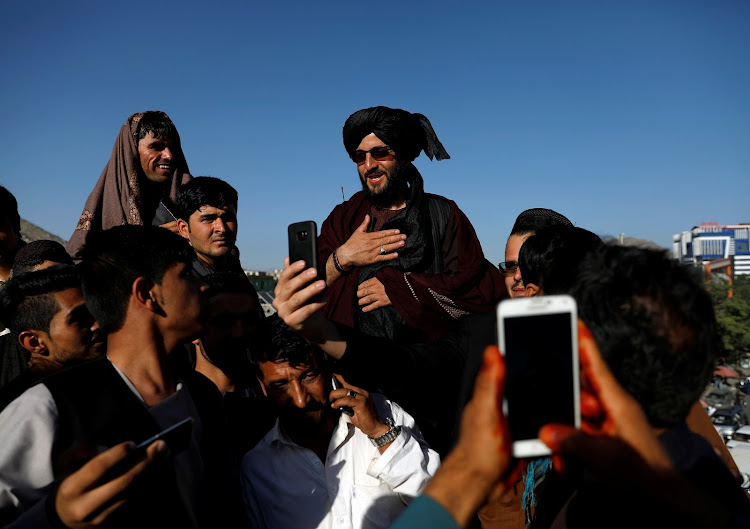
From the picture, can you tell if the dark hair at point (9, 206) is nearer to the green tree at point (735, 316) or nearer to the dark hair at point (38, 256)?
the dark hair at point (38, 256)

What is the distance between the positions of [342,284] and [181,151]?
1.99 metres

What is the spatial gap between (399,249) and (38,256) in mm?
2178

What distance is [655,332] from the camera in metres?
1.09

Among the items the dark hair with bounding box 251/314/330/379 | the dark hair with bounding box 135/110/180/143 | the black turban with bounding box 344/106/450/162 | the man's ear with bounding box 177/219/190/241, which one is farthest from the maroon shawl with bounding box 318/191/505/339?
the dark hair with bounding box 135/110/180/143

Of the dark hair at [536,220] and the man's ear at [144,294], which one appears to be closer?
the man's ear at [144,294]

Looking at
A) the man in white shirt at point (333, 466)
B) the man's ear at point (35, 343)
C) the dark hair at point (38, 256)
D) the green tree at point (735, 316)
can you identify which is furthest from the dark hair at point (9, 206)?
the green tree at point (735, 316)

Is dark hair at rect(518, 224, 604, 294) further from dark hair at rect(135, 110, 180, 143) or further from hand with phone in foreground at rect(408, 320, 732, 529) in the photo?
dark hair at rect(135, 110, 180, 143)

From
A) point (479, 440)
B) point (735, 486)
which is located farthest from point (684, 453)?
point (479, 440)

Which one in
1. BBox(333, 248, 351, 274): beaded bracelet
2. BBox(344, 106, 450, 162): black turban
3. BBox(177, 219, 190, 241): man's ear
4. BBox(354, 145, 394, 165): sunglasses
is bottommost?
BBox(333, 248, 351, 274): beaded bracelet

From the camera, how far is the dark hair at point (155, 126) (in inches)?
156

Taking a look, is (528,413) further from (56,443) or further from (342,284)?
(342,284)

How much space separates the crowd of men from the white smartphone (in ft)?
0.08

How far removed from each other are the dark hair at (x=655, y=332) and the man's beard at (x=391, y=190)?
8.10 ft

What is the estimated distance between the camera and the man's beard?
3545mm
